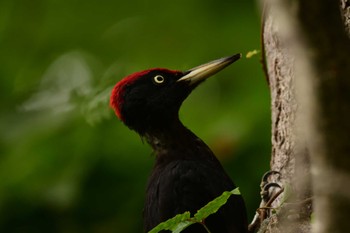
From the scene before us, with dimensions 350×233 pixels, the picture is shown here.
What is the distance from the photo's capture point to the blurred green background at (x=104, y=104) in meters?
4.84

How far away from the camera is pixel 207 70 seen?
14.5 ft

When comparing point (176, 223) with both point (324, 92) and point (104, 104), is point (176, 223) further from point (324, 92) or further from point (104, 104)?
point (104, 104)

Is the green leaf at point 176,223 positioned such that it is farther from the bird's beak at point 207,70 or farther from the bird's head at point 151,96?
the bird's head at point 151,96

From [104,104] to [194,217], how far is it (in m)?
2.67

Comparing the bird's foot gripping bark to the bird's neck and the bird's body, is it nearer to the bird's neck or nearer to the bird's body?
the bird's body

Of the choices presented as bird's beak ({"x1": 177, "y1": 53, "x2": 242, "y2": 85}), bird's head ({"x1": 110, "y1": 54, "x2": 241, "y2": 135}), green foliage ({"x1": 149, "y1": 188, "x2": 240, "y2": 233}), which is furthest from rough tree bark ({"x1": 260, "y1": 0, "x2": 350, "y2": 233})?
bird's head ({"x1": 110, "y1": 54, "x2": 241, "y2": 135})

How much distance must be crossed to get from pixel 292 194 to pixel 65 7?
2132 mm

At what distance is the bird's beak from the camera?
4281 millimetres

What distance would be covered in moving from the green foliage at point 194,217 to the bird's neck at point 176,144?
143 centimetres

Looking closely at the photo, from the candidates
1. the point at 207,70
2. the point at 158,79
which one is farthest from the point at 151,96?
the point at 207,70

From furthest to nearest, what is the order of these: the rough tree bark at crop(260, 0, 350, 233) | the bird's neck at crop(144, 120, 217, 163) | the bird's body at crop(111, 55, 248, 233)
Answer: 1. the bird's neck at crop(144, 120, 217, 163)
2. the bird's body at crop(111, 55, 248, 233)
3. the rough tree bark at crop(260, 0, 350, 233)

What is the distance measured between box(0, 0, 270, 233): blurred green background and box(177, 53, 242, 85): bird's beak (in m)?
0.39

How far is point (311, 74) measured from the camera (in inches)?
59.1

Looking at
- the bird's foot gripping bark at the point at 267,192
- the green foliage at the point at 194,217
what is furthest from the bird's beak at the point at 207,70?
the green foliage at the point at 194,217
